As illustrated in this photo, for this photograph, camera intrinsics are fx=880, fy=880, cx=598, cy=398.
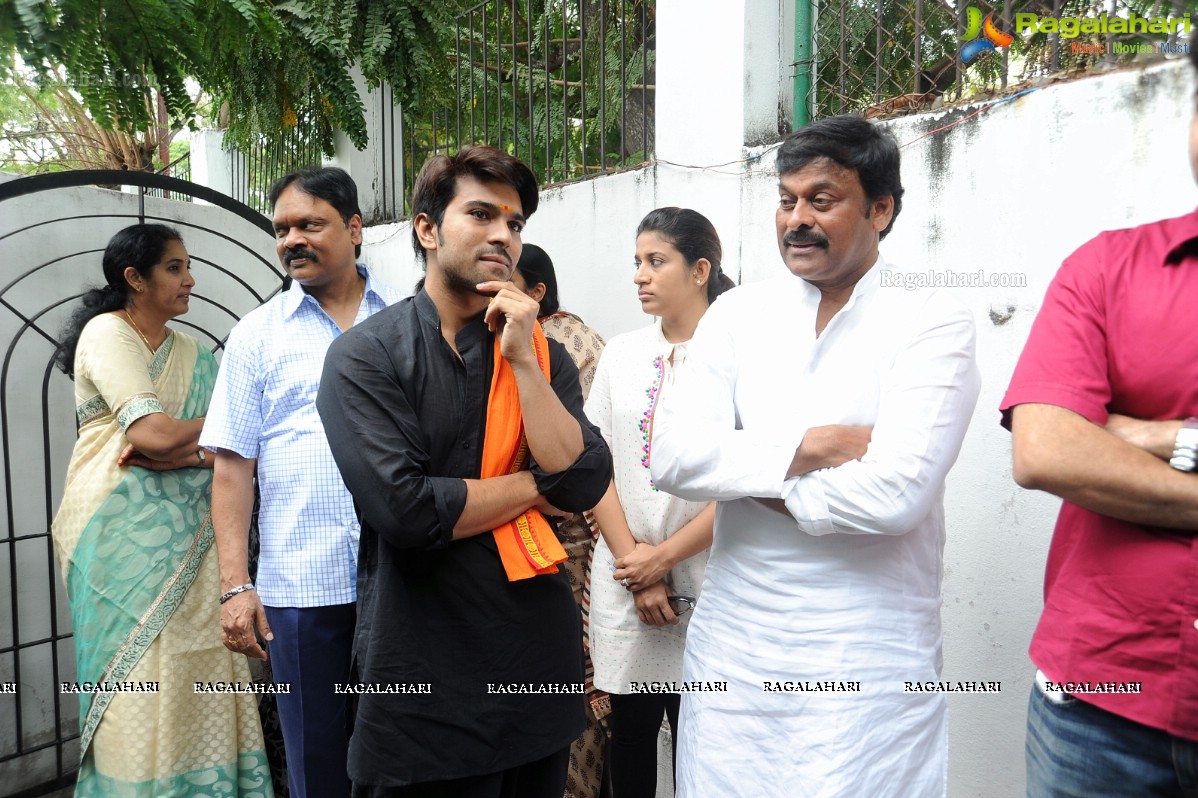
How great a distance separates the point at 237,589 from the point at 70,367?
1.61 m

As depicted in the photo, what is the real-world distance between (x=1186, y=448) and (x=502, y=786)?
Result: 60.3 inches

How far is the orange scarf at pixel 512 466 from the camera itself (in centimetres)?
194

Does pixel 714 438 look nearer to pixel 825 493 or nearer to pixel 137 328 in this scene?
pixel 825 493

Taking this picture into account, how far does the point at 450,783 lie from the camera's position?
74.6 inches

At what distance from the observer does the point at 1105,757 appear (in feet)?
4.96

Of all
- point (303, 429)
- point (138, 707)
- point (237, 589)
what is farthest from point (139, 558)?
point (303, 429)

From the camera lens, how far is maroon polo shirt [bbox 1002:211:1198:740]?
1.47m

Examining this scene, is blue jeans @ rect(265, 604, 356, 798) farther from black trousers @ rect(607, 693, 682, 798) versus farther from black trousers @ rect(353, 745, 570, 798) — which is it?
black trousers @ rect(607, 693, 682, 798)

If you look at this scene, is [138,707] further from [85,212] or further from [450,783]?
[85,212]

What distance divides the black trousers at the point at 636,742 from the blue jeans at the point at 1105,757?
1358 millimetres

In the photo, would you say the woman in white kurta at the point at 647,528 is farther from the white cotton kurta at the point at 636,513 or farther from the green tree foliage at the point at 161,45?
the green tree foliage at the point at 161,45

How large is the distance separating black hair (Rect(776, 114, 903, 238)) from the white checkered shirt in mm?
1526

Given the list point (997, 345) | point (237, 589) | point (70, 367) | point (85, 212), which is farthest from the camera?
point (85, 212)

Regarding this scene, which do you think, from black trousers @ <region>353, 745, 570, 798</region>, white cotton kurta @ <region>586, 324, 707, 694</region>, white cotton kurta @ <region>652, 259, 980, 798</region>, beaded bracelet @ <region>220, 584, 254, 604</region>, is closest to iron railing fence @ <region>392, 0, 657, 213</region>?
white cotton kurta @ <region>586, 324, 707, 694</region>
